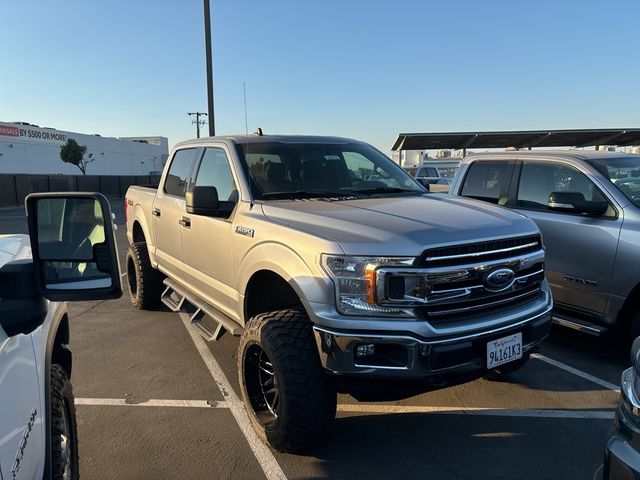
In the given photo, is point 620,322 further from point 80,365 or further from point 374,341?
point 80,365

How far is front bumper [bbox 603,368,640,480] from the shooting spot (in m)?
1.75

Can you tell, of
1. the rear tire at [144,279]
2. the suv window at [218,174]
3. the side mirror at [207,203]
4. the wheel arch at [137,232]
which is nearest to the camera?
the side mirror at [207,203]

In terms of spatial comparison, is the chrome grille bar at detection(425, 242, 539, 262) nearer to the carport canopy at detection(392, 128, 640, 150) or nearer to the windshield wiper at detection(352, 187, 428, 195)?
the windshield wiper at detection(352, 187, 428, 195)

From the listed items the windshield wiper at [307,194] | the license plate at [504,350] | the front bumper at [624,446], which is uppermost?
the windshield wiper at [307,194]

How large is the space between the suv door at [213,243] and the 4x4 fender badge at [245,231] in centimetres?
13

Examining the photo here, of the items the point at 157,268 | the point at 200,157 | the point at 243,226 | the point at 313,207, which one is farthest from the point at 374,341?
the point at 157,268

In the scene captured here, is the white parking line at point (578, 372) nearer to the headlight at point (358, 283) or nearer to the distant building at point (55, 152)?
the headlight at point (358, 283)

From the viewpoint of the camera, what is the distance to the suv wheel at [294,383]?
2.92 m

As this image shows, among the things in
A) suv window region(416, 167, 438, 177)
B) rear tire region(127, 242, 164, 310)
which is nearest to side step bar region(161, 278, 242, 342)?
rear tire region(127, 242, 164, 310)

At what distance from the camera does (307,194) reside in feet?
13.0

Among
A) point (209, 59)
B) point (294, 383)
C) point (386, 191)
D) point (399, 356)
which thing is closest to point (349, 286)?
point (399, 356)

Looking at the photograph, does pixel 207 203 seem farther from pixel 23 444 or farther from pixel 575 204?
pixel 575 204

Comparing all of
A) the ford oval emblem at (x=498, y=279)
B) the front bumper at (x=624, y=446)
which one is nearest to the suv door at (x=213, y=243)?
the ford oval emblem at (x=498, y=279)

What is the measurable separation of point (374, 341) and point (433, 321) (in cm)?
37
